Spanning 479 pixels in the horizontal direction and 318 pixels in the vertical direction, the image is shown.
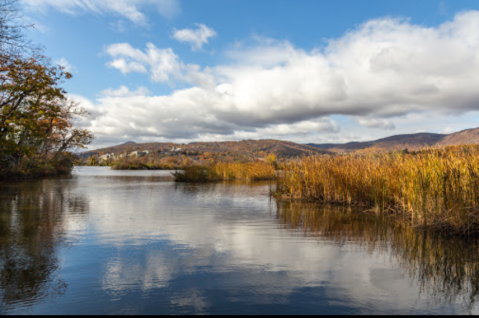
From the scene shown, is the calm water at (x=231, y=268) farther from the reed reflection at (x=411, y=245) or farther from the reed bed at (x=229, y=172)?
the reed bed at (x=229, y=172)

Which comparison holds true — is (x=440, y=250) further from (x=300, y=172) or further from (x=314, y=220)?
(x=300, y=172)

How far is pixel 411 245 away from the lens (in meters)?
6.21

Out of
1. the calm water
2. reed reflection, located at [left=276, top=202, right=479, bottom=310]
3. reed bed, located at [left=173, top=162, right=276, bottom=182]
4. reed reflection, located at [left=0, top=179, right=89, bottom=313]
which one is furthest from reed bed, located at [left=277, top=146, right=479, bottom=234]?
reed bed, located at [left=173, top=162, right=276, bottom=182]

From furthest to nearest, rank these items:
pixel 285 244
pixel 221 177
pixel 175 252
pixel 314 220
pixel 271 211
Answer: pixel 221 177 → pixel 271 211 → pixel 314 220 → pixel 285 244 → pixel 175 252

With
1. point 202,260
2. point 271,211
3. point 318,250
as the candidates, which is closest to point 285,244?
point 318,250

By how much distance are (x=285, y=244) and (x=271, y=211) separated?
420 cm

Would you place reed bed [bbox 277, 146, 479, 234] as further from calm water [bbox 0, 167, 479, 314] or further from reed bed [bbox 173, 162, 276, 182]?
reed bed [bbox 173, 162, 276, 182]

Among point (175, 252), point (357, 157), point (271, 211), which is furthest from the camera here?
point (357, 157)

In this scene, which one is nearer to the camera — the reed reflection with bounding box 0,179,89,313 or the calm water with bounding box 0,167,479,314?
the calm water with bounding box 0,167,479,314

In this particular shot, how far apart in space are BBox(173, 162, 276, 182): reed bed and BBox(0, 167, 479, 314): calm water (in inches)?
685

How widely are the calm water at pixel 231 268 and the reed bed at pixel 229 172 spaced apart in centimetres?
1740

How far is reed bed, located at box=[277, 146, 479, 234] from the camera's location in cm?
691

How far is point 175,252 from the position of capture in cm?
565

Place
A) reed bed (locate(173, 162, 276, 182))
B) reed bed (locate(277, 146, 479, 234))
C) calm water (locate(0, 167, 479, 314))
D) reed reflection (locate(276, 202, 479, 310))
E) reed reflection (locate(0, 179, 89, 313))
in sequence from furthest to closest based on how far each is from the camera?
reed bed (locate(173, 162, 276, 182)) → reed bed (locate(277, 146, 479, 234)) → reed reflection (locate(276, 202, 479, 310)) → reed reflection (locate(0, 179, 89, 313)) → calm water (locate(0, 167, 479, 314))
